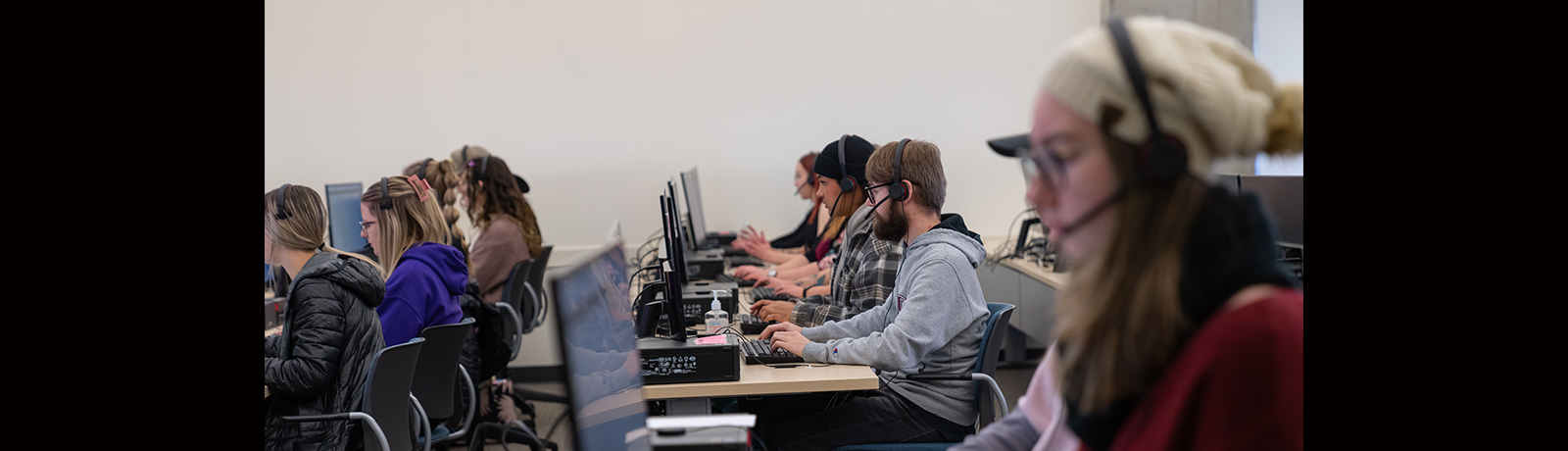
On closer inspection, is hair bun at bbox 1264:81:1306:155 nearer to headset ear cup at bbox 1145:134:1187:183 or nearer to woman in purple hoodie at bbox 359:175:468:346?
headset ear cup at bbox 1145:134:1187:183

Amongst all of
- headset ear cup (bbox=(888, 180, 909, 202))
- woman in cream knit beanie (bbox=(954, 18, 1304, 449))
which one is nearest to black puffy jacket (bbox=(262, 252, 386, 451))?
headset ear cup (bbox=(888, 180, 909, 202))

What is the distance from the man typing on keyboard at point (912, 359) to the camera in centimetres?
213

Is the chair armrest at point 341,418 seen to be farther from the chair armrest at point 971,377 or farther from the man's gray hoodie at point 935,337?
the chair armrest at point 971,377

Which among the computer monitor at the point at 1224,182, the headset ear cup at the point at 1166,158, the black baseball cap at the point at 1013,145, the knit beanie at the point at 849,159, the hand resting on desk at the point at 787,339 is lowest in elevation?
the hand resting on desk at the point at 787,339

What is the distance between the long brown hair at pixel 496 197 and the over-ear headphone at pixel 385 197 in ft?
3.09

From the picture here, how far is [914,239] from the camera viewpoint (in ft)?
7.82

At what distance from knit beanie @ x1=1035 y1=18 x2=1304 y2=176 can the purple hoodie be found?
239 centimetres

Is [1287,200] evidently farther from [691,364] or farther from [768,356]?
[691,364]

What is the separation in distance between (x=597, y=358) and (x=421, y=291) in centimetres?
174

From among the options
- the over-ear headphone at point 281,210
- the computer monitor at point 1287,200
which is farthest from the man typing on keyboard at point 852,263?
the over-ear headphone at point 281,210

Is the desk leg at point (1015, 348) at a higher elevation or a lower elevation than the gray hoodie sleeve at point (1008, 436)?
lower

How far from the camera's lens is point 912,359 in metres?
2.13

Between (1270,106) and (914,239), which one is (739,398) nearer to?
(914,239)

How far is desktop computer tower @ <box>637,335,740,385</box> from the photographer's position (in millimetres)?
1979
